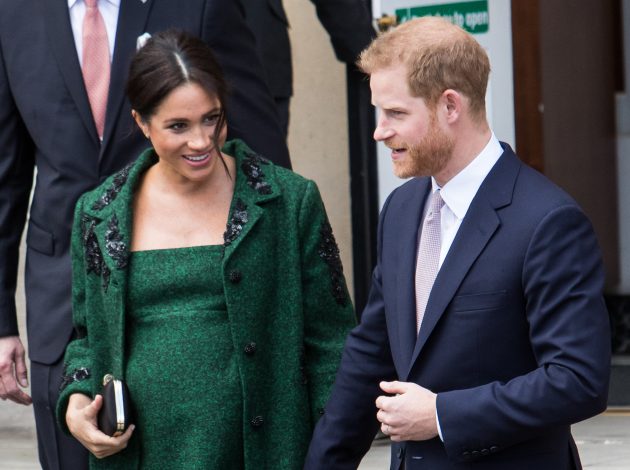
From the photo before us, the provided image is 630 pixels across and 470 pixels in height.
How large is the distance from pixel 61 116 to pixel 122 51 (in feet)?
0.81

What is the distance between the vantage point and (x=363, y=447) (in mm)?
3340

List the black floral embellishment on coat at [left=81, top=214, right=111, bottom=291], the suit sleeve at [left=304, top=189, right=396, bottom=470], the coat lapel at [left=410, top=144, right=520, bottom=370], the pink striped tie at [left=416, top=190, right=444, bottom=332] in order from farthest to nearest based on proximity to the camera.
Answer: the black floral embellishment on coat at [left=81, top=214, right=111, bottom=291] → the suit sleeve at [left=304, top=189, right=396, bottom=470] → the pink striped tie at [left=416, top=190, right=444, bottom=332] → the coat lapel at [left=410, top=144, right=520, bottom=370]

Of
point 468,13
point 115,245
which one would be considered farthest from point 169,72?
point 468,13

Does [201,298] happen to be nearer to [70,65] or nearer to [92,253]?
[92,253]

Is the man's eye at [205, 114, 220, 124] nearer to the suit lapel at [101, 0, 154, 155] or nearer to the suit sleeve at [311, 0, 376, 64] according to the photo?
the suit lapel at [101, 0, 154, 155]

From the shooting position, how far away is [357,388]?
10.7ft

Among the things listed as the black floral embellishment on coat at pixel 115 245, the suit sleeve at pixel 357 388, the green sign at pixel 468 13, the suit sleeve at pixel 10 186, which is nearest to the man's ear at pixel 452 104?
the suit sleeve at pixel 357 388

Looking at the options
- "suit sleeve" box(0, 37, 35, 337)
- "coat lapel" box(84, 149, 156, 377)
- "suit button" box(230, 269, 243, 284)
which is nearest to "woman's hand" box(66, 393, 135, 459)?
"coat lapel" box(84, 149, 156, 377)

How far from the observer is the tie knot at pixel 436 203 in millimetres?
3025

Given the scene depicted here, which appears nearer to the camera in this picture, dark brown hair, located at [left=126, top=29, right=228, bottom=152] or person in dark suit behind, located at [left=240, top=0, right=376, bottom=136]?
dark brown hair, located at [left=126, top=29, right=228, bottom=152]

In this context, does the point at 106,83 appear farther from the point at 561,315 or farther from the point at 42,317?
the point at 561,315

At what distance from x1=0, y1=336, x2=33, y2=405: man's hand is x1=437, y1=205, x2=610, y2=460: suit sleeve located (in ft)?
5.30

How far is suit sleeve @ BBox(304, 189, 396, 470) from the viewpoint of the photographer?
10.7 feet

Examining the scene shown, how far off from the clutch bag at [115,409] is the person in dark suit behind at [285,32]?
6.42ft
